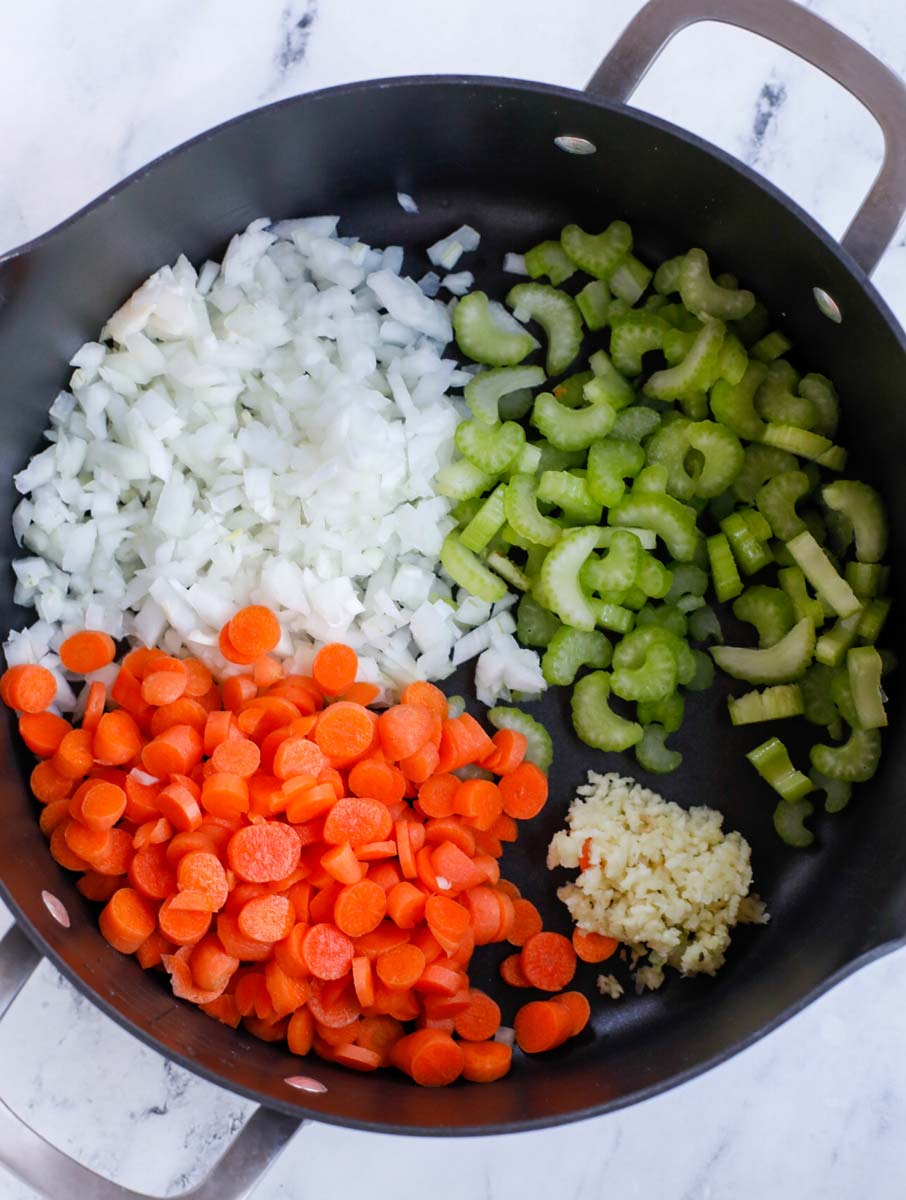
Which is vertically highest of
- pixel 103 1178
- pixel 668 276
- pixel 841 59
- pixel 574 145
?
pixel 841 59

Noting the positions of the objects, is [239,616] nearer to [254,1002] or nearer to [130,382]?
[130,382]

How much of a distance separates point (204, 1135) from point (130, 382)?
4.94 feet

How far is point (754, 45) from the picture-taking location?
94.3 inches

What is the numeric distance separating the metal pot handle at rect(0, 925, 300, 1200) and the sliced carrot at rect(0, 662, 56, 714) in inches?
21.2

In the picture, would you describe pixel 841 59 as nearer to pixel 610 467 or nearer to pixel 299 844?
pixel 610 467

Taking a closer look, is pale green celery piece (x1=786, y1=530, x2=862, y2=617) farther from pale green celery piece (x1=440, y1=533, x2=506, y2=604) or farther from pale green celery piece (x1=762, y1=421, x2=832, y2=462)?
pale green celery piece (x1=440, y1=533, x2=506, y2=604)

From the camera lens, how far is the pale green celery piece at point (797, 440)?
218 cm

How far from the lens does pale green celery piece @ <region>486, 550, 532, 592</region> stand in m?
2.25

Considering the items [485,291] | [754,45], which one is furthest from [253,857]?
[754,45]

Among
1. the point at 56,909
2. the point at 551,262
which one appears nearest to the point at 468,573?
the point at 551,262

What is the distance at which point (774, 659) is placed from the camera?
87.0 inches

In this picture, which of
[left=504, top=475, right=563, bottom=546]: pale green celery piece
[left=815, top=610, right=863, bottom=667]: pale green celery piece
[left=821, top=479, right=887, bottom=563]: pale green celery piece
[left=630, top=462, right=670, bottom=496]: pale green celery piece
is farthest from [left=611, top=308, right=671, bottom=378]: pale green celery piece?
[left=815, top=610, right=863, bottom=667]: pale green celery piece

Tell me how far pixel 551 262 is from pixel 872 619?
99 cm

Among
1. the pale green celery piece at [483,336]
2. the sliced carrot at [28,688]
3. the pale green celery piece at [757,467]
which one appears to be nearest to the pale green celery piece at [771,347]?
the pale green celery piece at [757,467]
